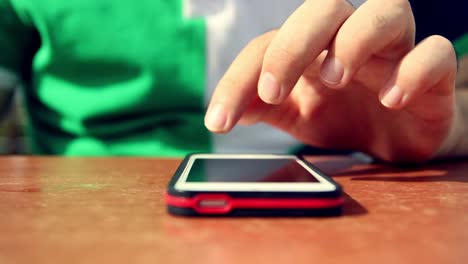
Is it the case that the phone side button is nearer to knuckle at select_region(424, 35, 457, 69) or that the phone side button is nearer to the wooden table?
the wooden table

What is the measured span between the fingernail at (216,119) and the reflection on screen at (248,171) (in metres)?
0.02

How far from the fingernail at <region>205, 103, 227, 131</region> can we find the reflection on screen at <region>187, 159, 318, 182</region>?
2cm

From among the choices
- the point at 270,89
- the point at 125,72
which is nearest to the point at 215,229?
the point at 270,89

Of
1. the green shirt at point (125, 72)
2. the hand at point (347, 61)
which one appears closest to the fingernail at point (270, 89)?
the hand at point (347, 61)

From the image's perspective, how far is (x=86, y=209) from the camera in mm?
218

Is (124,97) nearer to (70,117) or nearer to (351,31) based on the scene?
(70,117)

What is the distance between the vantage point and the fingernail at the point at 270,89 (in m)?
0.28

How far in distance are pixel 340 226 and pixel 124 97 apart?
43 centimetres

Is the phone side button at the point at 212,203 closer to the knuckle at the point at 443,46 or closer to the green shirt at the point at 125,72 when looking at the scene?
the knuckle at the point at 443,46

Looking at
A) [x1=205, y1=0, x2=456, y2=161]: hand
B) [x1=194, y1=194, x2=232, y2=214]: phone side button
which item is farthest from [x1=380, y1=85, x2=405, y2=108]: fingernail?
[x1=194, y1=194, x2=232, y2=214]: phone side button

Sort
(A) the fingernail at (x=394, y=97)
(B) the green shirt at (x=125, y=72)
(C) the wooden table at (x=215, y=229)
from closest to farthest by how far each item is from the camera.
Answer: (C) the wooden table at (x=215, y=229) → (A) the fingernail at (x=394, y=97) → (B) the green shirt at (x=125, y=72)

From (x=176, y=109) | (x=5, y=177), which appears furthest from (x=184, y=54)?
(x=5, y=177)

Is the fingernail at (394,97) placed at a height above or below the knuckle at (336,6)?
below

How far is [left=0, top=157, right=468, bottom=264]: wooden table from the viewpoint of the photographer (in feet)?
0.50
